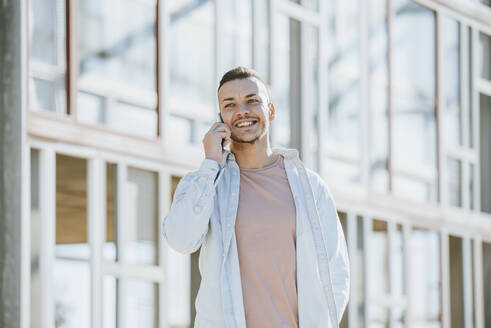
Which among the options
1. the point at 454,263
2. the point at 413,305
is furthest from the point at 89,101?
the point at 454,263

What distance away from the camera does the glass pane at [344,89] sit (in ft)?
34.1

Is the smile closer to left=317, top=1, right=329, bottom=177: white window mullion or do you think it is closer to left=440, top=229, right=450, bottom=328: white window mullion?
left=317, top=1, right=329, bottom=177: white window mullion

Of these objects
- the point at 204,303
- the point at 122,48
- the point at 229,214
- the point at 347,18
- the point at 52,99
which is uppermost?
the point at 347,18

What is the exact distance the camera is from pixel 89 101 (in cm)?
755

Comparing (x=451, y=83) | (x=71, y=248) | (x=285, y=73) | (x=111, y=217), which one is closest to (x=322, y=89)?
(x=285, y=73)

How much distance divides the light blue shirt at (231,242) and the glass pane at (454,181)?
827 cm

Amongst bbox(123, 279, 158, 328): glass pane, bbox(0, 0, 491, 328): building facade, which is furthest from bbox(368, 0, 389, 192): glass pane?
bbox(123, 279, 158, 328): glass pane

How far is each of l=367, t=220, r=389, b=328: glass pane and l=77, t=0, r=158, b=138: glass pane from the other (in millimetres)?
3585

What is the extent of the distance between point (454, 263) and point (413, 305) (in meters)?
1.30

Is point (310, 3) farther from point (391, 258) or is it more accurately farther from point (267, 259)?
point (267, 259)

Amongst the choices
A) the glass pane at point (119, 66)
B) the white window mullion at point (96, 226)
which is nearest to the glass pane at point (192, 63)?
the glass pane at point (119, 66)

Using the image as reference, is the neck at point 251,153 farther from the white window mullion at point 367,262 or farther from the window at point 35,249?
the white window mullion at point 367,262

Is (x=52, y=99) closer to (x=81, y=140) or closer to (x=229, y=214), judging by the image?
(x=81, y=140)

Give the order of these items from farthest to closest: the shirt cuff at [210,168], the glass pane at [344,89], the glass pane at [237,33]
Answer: the glass pane at [344,89] → the glass pane at [237,33] → the shirt cuff at [210,168]
